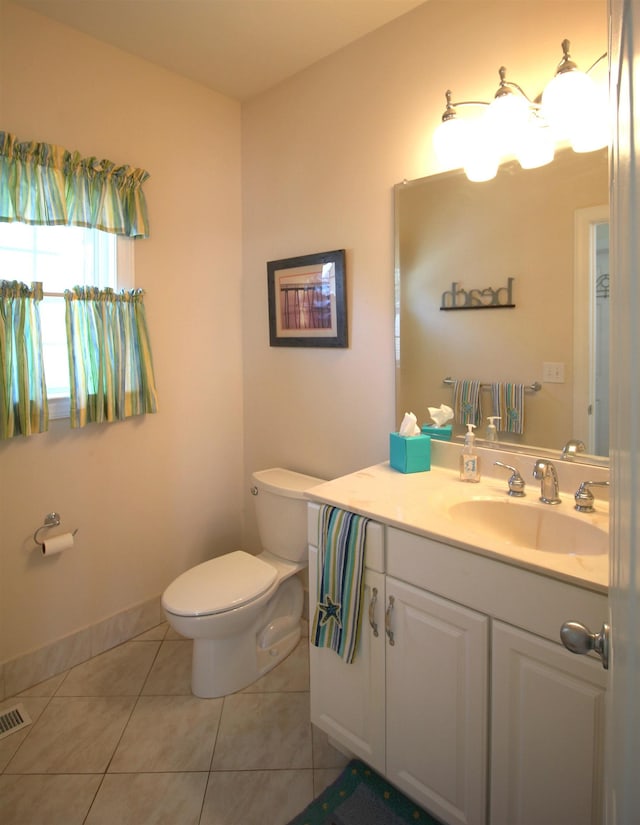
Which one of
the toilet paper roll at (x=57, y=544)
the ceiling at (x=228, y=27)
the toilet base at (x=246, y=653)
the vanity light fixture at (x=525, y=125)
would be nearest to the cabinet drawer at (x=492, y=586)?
the toilet base at (x=246, y=653)

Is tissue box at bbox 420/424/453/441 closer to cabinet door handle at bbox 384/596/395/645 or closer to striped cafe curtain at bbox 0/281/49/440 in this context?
cabinet door handle at bbox 384/596/395/645

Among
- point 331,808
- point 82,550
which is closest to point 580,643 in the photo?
point 331,808

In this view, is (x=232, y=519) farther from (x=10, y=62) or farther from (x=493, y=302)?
(x=10, y=62)

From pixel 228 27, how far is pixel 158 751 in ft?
8.72

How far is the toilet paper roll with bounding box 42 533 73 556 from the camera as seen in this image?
188cm

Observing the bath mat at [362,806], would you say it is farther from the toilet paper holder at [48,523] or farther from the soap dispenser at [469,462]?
the toilet paper holder at [48,523]

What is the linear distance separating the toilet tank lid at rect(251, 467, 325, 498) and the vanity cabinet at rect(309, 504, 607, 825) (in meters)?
0.73

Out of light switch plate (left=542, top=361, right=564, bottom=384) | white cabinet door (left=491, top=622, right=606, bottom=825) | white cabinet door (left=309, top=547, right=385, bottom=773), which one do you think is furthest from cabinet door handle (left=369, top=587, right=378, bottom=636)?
light switch plate (left=542, top=361, right=564, bottom=384)

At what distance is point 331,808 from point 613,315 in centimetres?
155

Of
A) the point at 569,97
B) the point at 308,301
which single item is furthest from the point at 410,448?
the point at 569,97

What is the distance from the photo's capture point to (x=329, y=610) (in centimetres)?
147

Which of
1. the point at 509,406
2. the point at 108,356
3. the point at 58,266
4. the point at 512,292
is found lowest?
the point at 509,406

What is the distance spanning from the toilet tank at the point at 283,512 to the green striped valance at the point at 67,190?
1229 millimetres

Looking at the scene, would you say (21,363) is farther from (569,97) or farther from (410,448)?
(569,97)
